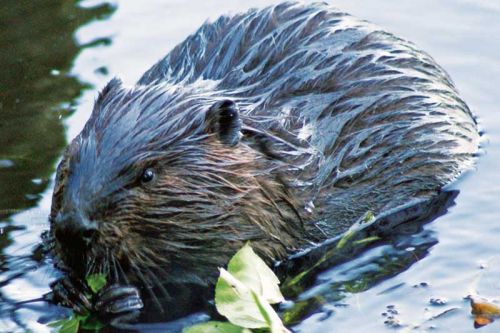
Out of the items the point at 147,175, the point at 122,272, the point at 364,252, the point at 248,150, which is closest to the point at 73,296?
the point at 122,272

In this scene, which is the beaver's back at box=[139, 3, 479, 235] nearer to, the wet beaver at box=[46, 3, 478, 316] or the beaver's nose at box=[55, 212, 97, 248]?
the wet beaver at box=[46, 3, 478, 316]

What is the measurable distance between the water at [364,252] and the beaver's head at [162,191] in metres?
0.37

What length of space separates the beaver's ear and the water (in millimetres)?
718

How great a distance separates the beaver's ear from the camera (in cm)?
515

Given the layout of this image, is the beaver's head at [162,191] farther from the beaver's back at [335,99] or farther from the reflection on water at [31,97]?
the reflection on water at [31,97]

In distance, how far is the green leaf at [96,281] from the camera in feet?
16.6

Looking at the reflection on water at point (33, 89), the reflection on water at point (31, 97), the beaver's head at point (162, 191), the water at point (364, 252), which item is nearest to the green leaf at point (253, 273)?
the water at point (364, 252)

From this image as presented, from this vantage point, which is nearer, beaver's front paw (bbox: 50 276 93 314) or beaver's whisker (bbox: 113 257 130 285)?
beaver's whisker (bbox: 113 257 130 285)

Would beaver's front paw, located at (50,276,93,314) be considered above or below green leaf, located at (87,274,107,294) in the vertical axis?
below

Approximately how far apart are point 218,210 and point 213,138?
0.29 meters

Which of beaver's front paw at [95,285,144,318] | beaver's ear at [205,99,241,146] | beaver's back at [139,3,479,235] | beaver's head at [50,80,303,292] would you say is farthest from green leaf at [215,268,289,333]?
beaver's back at [139,3,479,235]

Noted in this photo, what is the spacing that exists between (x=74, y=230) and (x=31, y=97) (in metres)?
2.26

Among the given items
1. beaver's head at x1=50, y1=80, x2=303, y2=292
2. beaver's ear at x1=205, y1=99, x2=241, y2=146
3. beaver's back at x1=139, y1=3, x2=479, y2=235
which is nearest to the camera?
beaver's head at x1=50, y1=80, x2=303, y2=292

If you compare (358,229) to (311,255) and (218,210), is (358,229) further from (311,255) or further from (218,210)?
(218,210)
